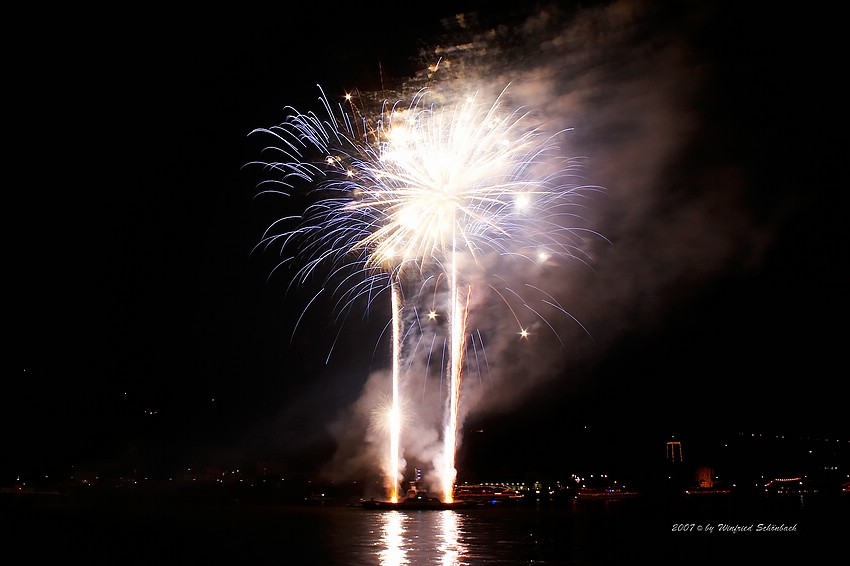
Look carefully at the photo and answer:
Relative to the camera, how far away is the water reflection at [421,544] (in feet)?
60.4

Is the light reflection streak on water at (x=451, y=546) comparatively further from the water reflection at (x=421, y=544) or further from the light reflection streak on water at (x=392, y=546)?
the light reflection streak on water at (x=392, y=546)

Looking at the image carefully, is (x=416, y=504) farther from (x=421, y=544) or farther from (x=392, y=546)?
(x=392, y=546)

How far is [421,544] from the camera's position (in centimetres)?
2259

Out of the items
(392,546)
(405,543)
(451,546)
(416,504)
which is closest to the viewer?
(451,546)

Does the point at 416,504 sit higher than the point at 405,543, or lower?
lower

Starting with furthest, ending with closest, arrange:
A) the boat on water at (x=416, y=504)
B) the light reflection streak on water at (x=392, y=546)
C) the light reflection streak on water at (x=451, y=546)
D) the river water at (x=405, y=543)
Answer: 1. the boat on water at (x=416, y=504)
2. the river water at (x=405, y=543)
3. the light reflection streak on water at (x=392, y=546)
4. the light reflection streak on water at (x=451, y=546)

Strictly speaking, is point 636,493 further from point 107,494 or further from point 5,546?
point 5,546

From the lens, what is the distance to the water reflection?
18.4 m

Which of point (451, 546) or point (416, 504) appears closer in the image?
point (451, 546)

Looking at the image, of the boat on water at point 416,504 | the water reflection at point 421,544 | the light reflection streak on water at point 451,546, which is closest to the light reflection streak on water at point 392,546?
the water reflection at point 421,544

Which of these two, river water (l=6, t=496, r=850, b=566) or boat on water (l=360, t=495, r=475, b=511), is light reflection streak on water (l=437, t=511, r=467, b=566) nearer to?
river water (l=6, t=496, r=850, b=566)

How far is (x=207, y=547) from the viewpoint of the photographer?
22688mm

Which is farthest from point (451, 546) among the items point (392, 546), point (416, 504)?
point (416, 504)

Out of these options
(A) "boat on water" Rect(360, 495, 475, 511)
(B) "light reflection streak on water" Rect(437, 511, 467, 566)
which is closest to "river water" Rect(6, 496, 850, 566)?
(B) "light reflection streak on water" Rect(437, 511, 467, 566)
